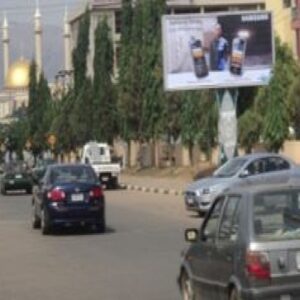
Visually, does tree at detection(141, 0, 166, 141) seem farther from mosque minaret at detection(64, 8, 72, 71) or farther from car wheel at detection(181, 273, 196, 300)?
mosque minaret at detection(64, 8, 72, 71)

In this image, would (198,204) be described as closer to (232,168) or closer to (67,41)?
(232,168)

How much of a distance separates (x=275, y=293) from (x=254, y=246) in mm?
446

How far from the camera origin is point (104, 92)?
85.1 meters

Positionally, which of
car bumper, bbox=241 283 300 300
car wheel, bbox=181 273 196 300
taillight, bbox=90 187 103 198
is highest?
car bumper, bbox=241 283 300 300

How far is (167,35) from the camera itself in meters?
51.3

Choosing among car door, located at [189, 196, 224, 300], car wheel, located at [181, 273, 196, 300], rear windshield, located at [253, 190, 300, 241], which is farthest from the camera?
car wheel, located at [181, 273, 196, 300]

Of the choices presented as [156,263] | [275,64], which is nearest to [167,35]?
[275,64]

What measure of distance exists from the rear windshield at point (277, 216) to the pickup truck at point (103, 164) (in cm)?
4317

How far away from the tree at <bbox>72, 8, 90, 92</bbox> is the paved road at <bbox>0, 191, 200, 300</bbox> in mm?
56936

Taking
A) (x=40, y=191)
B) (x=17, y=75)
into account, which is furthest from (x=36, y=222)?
(x=17, y=75)

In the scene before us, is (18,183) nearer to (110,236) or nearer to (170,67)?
(170,67)

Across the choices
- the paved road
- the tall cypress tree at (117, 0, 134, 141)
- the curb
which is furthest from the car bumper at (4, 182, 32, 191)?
the paved road

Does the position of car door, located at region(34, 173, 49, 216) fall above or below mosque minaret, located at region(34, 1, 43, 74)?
below

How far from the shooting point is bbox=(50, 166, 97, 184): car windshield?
27.8 meters
